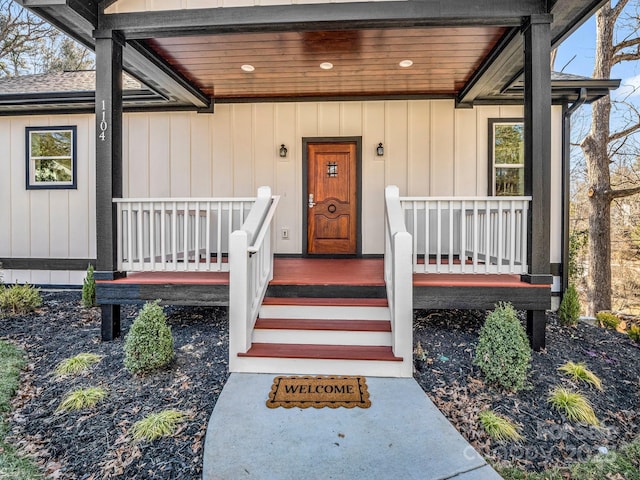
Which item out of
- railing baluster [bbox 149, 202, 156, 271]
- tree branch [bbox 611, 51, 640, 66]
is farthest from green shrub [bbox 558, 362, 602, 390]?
tree branch [bbox 611, 51, 640, 66]

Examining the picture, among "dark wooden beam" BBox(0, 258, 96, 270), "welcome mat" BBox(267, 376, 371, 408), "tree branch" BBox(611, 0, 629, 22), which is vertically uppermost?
"tree branch" BBox(611, 0, 629, 22)

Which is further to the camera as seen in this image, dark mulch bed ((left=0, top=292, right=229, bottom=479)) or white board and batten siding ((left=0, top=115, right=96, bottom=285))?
white board and batten siding ((left=0, top=115, right=96, bottom=285))

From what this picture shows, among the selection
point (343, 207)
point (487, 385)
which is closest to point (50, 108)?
point (343, 207)

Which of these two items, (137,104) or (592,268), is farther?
(592,268)

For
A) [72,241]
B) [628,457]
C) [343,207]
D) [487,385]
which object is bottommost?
[628,457]

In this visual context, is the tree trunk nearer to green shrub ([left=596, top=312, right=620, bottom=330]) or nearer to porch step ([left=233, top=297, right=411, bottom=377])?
green shrub ([left=596, top=312, right=620, bottom=330])

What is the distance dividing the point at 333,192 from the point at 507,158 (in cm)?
289

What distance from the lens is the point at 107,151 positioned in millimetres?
3857

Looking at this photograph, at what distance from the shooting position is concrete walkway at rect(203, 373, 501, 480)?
2025mm

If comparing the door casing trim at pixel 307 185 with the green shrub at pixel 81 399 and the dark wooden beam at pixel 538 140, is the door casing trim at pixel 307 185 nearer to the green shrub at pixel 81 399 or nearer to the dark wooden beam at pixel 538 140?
the dark wooden beam at pixel 538 140

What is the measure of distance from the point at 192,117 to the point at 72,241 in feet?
9.64

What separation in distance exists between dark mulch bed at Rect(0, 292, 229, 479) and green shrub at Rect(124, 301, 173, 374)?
0.40ft

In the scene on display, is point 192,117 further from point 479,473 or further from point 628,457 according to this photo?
point 628,457

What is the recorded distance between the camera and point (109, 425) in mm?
2514
